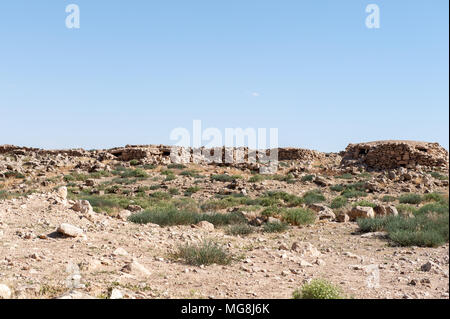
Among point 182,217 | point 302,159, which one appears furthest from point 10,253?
point 302,159

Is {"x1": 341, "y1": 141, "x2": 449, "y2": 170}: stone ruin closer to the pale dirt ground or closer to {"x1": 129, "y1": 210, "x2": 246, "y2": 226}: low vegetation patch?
{"x1": 129, "y1": 210, "x2": 246, "y2": 226}: low vegetation patch

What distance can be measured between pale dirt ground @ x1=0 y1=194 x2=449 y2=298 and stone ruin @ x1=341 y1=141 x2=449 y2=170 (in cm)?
1989

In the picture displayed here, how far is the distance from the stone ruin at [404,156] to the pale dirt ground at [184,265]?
19.9m

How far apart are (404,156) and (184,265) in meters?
25.1

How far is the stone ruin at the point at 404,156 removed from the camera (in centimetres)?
2644

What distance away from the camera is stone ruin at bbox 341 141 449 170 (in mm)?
26438

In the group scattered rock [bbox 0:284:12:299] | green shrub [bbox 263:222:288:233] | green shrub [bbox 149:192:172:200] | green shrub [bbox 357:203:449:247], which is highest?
scattered rock [bbox 0:284:12:299]

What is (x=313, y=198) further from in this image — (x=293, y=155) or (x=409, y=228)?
(x=293, y=155)

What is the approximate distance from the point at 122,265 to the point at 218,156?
33852 mm

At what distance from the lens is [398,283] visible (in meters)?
5.29

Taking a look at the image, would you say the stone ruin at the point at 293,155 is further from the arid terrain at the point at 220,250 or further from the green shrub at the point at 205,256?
the green shrub at the point at 205,256

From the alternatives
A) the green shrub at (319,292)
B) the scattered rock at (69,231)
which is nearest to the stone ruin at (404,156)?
the scattered rock at (69,231)

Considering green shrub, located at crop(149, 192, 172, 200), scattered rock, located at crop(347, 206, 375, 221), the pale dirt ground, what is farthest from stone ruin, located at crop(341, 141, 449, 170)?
the pale dirt ground
